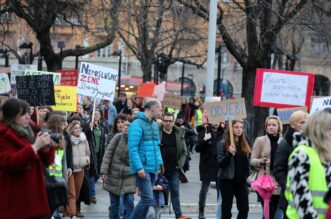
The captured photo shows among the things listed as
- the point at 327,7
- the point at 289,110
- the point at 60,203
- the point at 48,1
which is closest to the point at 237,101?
the point at 289,110

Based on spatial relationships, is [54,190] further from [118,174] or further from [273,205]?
[273,205]

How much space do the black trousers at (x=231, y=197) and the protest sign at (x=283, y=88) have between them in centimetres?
337

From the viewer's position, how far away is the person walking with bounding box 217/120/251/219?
11.5 m

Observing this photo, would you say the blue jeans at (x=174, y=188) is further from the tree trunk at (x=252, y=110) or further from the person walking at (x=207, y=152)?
the tree trunk at (x=252, y=110)

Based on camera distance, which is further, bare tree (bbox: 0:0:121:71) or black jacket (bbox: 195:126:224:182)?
bare tree (bbox: 0:0:121:71)

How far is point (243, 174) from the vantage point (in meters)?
11.6

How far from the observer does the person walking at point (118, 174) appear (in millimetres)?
12297

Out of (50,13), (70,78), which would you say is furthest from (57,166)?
(50,13)

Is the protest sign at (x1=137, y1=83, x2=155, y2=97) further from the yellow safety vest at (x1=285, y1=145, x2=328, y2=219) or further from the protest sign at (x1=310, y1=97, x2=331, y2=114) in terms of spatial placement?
the yellow safety vest at (x1=285, y1=145, x2=328, y2=219)

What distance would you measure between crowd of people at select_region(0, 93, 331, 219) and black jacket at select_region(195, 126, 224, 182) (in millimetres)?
15

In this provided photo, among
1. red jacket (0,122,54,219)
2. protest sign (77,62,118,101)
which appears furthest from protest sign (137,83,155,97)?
red jacket (0,122,54,219)

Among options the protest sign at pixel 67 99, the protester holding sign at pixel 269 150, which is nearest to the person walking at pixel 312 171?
the protester holding sign at pixel 269 150

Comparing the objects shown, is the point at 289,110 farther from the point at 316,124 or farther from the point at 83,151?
the point at 316,124

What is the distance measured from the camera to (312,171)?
6.71 m
